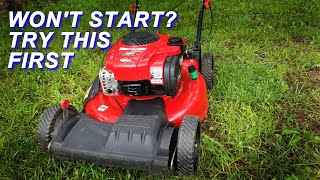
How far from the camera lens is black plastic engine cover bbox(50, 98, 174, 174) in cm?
219

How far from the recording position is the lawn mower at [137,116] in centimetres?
221

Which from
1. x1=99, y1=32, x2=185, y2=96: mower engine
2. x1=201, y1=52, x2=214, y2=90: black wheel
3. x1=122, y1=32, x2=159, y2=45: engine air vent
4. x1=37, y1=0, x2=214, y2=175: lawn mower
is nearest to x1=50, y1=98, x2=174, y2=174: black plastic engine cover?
x1=37, y1=0, x2=214, y2=175: lawn mower

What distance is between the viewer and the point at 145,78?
247cm

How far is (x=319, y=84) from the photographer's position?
3545mm

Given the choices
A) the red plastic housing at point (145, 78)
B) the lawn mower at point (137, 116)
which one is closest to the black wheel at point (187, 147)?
the lawn mower at point (137, 116)

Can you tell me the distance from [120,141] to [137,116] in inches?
10.1

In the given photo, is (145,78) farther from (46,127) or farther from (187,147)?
(46,127)

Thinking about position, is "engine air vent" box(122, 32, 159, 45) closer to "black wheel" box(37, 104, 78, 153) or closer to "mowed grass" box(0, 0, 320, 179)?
"black wheel" box(37, 104, 78, 153)

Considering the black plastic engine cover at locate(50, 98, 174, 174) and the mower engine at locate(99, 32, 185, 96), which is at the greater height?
the mower engine at locate(99, 32, 185, 96)

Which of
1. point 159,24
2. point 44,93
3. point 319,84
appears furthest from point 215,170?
point 159,24

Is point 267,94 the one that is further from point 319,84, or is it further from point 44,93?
point 44,93

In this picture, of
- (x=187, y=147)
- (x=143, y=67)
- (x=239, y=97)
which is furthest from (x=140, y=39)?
(x=239, y=97)

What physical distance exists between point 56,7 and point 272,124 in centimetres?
440

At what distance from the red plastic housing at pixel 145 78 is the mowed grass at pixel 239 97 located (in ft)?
1.02
